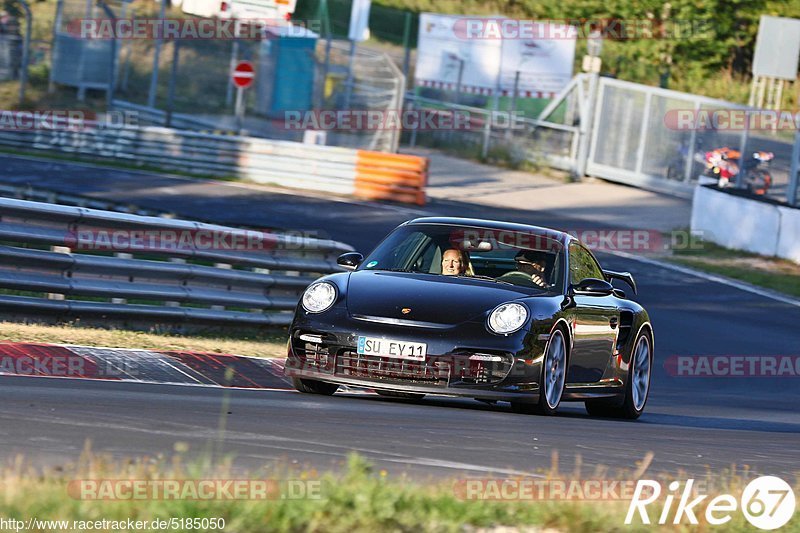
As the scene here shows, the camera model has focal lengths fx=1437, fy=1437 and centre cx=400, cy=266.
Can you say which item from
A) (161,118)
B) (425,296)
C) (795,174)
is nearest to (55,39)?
(161,118)

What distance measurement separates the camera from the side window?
993cm

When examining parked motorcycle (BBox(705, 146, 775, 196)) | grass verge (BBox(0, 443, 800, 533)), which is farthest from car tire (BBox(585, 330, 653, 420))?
parked motorcycle (BBox(705, 146, 775, 196))

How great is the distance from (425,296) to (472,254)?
45.0 inches

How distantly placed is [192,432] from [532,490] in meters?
1.78

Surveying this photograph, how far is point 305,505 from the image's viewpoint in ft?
14.8

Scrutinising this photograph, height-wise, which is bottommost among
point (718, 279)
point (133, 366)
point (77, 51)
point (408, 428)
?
point (718, 279)

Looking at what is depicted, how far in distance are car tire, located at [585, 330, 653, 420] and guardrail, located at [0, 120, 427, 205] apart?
15218 millimetres

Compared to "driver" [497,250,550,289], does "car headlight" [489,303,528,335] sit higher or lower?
lower

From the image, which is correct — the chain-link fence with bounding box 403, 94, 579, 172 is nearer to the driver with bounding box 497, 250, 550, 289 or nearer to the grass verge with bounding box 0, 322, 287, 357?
the grass verge with bounding box 0, 322, 287, 357

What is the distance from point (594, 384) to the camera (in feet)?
32.6
